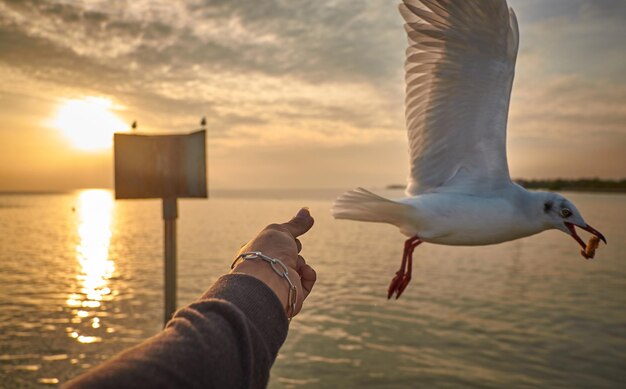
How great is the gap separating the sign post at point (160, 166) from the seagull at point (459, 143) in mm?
5687

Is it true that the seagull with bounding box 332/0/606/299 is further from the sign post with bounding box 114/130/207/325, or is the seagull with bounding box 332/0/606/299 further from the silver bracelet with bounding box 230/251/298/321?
the sign post with bounding box 114/130/207/325

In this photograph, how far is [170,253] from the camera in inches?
368

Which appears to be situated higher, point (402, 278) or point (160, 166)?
point (160, 166)

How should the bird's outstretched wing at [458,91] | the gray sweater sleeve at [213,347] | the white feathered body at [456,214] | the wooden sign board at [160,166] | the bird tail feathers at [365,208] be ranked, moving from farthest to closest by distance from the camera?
1. the wooden sign board at [160,166]
2. the bird's outstretched wing at [458,91]
3. the bird tail feathers at [365,208]
4. the white feathered body at [456,214]
5. the gray sweater sleeve at [213,347]

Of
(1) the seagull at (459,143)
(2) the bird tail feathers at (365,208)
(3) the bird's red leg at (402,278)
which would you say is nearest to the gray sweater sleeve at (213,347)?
(3) the bird's red leg at (402,278)

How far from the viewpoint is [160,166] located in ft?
28.8

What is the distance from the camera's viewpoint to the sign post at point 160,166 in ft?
28.7

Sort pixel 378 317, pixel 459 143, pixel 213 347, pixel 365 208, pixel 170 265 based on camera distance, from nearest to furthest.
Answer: pixel 213 347 < pixel 365 208 < pixel 459 143 < pixel 170 265 < pixel 378 317

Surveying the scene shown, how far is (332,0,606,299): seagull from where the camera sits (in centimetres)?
230

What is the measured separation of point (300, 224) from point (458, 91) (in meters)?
2.05

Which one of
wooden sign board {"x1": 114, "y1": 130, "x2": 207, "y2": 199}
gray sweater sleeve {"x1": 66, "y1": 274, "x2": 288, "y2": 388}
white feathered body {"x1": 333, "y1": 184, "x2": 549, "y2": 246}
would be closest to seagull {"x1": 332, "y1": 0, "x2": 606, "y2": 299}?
white feathered body {"x1": 333, "y1": 184, "x2": 549, "y2": 246}

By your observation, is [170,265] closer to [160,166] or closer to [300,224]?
[160,166]

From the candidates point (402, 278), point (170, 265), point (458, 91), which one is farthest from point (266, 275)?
point (170, 265)

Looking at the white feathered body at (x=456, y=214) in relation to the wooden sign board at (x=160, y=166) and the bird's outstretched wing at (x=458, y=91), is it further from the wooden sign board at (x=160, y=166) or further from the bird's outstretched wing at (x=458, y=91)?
the wooden sign board at (x=160, y=166)
